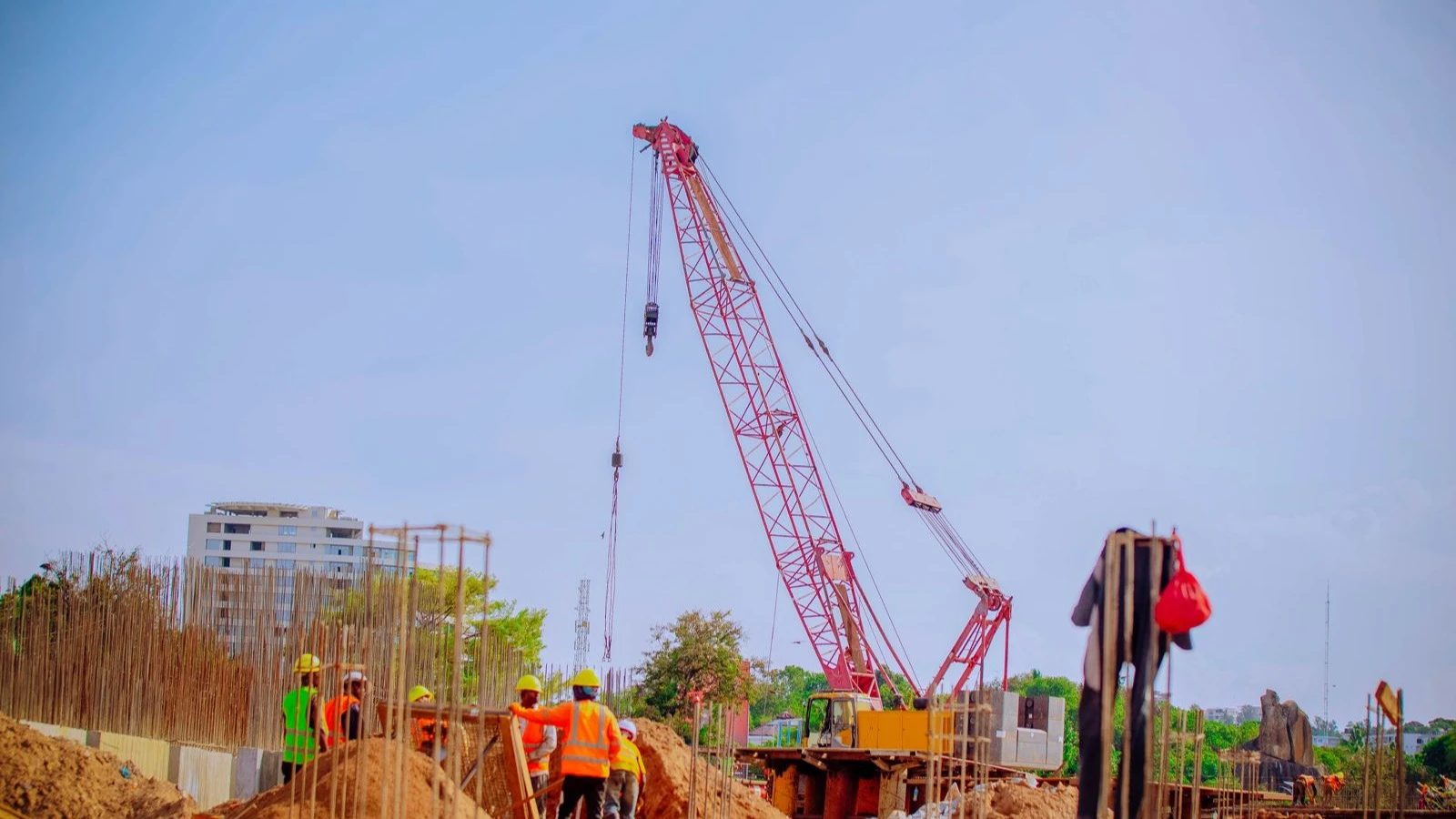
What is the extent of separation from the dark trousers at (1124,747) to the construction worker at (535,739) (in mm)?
4551

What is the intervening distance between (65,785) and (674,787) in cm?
692

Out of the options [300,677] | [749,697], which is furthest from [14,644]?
[749,697]

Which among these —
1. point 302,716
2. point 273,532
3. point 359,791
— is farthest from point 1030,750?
point 273,532

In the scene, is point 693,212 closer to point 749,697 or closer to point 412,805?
point 749,697

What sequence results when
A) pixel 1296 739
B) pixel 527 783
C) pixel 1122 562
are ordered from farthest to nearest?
pixel 1296 739
pixel 527 783
pixel 1122 562

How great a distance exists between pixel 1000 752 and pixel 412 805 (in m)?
19.9

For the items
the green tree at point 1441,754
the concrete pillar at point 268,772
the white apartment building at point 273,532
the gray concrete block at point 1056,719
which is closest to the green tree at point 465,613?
the concrete pillar at point 268,772

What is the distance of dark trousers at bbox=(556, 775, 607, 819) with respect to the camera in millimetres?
11258

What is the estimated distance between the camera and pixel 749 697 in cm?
4400

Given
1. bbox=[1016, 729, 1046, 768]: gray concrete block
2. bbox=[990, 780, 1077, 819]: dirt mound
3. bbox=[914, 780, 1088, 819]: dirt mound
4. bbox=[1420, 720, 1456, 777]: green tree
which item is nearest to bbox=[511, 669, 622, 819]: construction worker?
bbox=[914, 780, 1088, 819]: dirt mound

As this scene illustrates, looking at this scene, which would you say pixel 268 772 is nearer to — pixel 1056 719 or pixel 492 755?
pixel 492 755

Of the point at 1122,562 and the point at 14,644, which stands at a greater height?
the point at 1122,562

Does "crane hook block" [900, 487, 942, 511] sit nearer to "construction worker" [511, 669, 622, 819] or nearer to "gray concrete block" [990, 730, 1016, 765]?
"gray concrete block" [990, 730, 1016, 765]

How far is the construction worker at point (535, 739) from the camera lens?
463 inches
